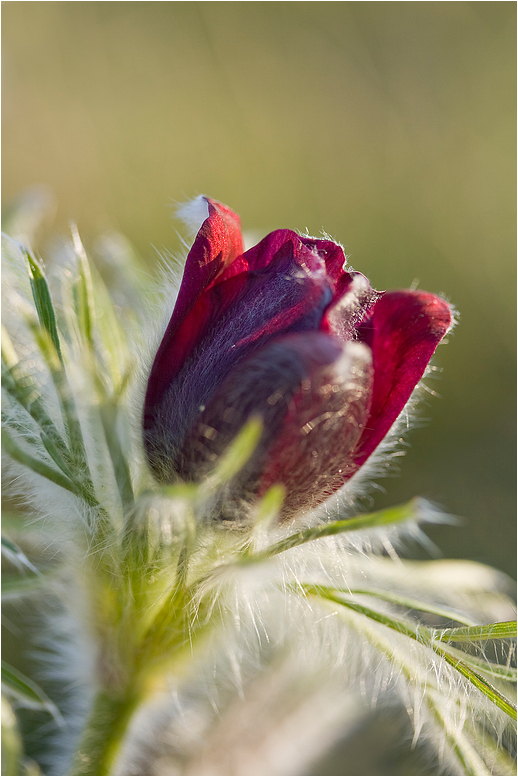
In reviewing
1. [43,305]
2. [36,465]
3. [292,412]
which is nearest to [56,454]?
[36,465]

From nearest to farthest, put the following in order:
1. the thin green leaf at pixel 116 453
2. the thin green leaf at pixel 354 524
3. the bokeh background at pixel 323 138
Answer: the thin green leaf at pixel 354 524
the thin green leaf at pixel 116 453
the bokeh background at pixel 323 138

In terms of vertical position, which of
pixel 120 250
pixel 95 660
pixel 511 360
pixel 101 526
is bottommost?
pixel 95 660

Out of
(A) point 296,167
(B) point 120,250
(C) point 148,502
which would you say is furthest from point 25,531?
(A) point 296,167

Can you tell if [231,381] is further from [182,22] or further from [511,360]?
[182,22]

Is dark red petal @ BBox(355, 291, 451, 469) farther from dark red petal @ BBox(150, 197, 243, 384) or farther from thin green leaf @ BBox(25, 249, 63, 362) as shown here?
thin green leaf @ BBox(25, 249, 63, 362)

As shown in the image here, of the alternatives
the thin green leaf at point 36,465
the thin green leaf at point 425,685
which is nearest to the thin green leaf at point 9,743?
the thin green leaf at point 36,465

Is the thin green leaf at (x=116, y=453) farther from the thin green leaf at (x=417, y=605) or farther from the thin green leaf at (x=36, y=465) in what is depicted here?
the thin green leaf at (x=417, y=605)
